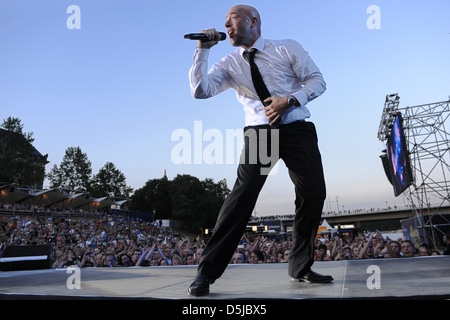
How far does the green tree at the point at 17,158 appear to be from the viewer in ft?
136

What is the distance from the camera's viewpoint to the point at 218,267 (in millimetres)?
1988

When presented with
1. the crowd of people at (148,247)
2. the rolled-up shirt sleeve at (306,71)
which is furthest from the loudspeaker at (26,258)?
the rolled-up shirt sleeve at (306,71)

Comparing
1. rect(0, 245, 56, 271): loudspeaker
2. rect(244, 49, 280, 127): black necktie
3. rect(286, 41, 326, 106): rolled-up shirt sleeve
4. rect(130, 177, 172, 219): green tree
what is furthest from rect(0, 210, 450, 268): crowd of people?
rect(130, 177, 172, 219): green tree

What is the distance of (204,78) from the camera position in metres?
2.17

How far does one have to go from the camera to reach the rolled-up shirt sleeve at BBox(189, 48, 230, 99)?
83.8 inches

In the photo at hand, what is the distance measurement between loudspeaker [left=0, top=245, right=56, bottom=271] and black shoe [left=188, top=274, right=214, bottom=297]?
4.00m

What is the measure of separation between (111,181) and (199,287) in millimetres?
67510

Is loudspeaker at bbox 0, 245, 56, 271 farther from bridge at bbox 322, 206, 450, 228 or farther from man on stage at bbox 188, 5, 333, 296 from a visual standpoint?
bridge at bbox 322, 206, 450, 228

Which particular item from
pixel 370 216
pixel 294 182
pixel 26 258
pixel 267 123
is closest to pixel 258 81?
pixel 267 123

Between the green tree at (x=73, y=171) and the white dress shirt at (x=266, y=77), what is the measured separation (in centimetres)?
6139

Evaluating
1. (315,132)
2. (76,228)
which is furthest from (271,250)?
(76,228)

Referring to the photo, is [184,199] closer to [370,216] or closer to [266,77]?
[370,216]
